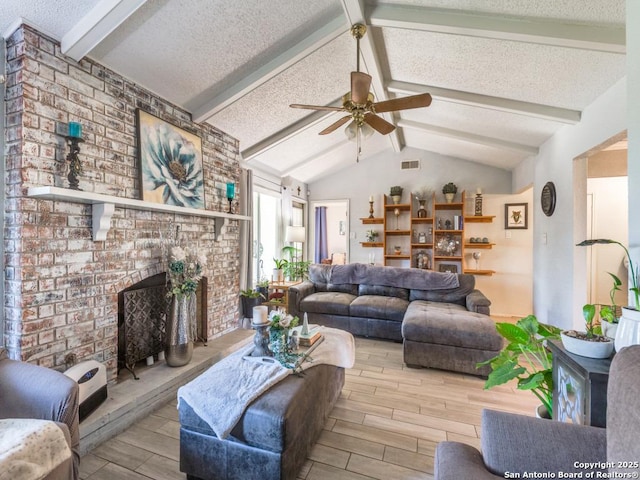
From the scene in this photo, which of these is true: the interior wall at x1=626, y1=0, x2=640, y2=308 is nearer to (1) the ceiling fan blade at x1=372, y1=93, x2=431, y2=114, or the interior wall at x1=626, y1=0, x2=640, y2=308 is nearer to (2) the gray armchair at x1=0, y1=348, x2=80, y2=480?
(1) the ceiling fan blade at x1=372, y1=93, x2=431, y2=114

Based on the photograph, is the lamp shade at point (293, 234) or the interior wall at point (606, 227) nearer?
the interior wall at point (606, 227)

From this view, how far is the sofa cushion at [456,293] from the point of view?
3.67m

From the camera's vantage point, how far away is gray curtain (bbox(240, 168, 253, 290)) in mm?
3818

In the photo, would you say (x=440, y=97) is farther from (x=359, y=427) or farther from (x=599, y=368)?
(x=359, y=427)

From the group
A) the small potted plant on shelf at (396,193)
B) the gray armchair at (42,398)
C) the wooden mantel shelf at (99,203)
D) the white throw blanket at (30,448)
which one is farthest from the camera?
the small potted plant on shelf at (396,193)

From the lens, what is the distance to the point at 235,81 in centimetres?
274

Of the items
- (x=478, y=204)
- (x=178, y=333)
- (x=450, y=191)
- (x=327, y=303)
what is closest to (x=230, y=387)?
(x=178, y=333)

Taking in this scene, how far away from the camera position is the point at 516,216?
4828 mm

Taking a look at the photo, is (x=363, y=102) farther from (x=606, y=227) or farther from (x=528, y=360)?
(x=606, y=227)

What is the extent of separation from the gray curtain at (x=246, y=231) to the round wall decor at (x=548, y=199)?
357 cm

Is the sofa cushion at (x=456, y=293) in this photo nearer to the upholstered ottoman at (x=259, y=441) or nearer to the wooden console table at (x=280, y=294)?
the wooden console table at (x=280, y=294)

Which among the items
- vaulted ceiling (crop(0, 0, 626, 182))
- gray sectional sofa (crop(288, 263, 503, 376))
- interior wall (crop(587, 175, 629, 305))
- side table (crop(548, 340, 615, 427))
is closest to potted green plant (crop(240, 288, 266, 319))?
gray sectional sofa (crop(288, 263, 503, 376))

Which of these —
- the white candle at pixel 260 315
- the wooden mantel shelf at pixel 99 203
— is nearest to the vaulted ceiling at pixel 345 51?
the wooden mantel shelf at pixel 99 203

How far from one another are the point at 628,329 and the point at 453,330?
1.76 meters
